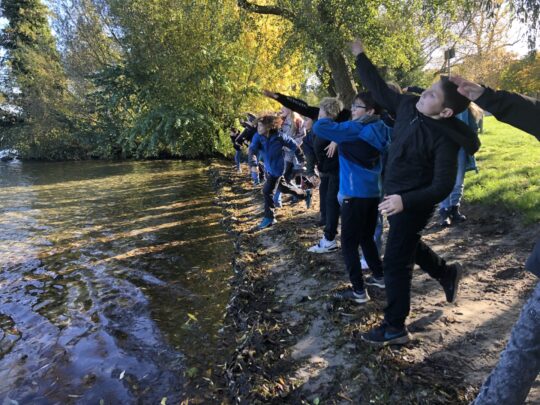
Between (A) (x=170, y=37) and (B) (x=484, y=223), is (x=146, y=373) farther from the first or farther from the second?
(A) (x=170, y=37)

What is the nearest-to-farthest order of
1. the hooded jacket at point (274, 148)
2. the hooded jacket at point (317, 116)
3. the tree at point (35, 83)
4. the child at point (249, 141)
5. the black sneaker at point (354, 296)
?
the black sneaker at point (354, 296) < the hooded jacket at point (317, 116) < the hooded jacket at point (274, 148) < the child at point (249, 141) < the tree at point (35, 83)

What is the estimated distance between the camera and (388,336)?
12.2 ft

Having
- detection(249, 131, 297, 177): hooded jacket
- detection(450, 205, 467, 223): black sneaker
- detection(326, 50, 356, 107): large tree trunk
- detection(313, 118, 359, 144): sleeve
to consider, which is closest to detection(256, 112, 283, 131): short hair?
detection(249, 131, 297, 177): hooded jacket

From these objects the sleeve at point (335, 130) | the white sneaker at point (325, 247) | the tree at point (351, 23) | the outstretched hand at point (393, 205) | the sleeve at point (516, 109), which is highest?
the tree at point (351, 23)

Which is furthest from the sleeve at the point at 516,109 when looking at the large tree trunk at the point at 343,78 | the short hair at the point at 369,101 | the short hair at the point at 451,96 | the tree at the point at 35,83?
the tree at the point at 35,83

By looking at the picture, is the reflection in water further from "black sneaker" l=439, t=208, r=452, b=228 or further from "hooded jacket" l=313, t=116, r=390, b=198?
"black sneaker" l=439, t=208, r=452, b=228

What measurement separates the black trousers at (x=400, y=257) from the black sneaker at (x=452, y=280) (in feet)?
2.58

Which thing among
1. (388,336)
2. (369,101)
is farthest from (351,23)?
(388,336)

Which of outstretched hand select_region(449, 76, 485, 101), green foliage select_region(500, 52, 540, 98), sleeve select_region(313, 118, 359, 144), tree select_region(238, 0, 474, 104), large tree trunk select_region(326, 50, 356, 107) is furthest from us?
green foliage select_region(500, 52, 540, 98)

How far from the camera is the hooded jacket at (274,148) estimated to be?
25.6 ft

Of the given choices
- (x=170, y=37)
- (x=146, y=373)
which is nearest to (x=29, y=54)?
(x=170, y=37)

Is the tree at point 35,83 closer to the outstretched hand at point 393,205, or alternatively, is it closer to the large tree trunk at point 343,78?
the large tree trunk at point 343,78

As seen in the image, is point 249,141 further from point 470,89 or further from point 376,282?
point 470,89

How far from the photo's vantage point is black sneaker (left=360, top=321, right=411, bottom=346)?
370 centimetres
